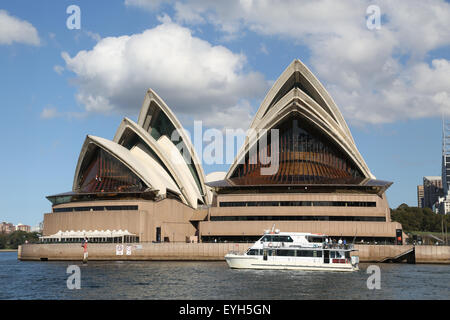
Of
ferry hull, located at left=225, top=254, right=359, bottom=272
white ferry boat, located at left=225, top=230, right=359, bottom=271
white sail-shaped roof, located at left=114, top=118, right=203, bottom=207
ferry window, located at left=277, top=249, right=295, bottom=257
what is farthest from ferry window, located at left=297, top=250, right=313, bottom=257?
white sail-shaped roof, located at left=114, top=118, right=203, bottom=207

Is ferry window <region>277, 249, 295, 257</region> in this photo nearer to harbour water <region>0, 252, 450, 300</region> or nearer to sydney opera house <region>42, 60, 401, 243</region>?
harbour water <region>0, 252, 450, 300</region>

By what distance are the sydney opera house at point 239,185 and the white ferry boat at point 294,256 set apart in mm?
16177

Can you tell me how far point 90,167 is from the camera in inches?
3300

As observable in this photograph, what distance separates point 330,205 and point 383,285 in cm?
3226

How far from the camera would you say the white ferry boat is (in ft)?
166

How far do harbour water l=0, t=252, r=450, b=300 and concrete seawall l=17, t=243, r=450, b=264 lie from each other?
16.0m

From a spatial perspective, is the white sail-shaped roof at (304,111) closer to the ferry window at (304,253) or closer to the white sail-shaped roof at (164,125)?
the white sail-shaped roof at (164,125)

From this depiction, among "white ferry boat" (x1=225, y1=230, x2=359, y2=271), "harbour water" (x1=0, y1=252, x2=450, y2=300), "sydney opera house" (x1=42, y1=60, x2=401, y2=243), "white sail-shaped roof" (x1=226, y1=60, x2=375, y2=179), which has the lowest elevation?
"harbour water" (x1=0, y1=252, x2=450, y2=300)

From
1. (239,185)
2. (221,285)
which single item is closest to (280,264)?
(221,285)

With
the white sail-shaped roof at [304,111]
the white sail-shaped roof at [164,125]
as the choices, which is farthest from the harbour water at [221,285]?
the white sail-shaped roof at [164,125]

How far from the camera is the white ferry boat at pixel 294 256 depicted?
50688 millimetres

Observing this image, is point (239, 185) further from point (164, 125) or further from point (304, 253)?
point (164, 125)
